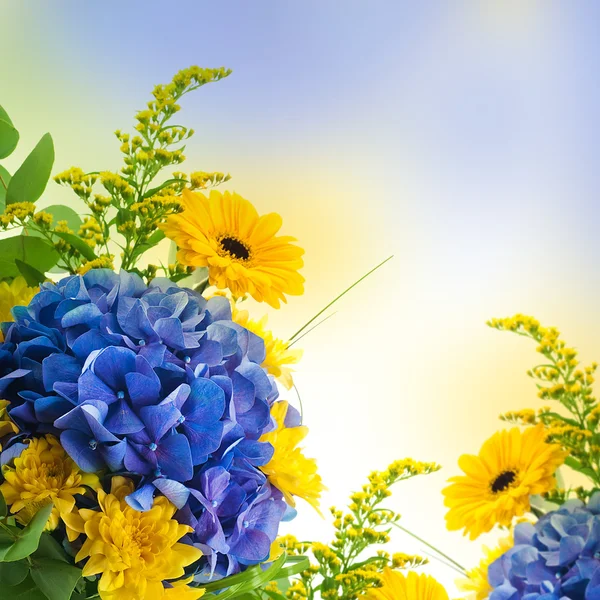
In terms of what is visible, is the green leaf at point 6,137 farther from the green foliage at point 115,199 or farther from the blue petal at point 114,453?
the blue petal at point 114,453

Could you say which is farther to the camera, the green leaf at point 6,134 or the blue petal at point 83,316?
the green leaf at point 6,134

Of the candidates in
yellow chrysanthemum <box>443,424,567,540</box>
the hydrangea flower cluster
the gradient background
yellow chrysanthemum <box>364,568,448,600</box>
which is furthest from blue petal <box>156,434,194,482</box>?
the gradient background

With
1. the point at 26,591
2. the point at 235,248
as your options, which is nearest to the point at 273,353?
the point at 235,248

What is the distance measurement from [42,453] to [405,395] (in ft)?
2.37

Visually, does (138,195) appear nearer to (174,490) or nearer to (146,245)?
(146,245)

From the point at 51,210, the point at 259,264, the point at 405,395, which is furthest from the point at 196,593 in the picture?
the point at 405,395

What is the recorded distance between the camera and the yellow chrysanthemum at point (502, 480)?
1.81ft

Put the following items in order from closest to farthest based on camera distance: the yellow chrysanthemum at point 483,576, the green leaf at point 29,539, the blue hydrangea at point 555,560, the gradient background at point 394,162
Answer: the green leaf at point 29,539, the blue hydrangea at point 555,560, the yellow chrysanthemum at point 483,576, the gradient background at point 394,162

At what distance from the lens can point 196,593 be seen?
31 centimetres

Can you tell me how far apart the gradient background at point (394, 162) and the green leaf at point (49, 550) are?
64 centimetres

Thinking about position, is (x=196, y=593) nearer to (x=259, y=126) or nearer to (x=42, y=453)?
(x=42, y=453)

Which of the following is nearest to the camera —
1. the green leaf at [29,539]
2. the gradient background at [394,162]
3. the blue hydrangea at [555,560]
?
the green leaf at [29,539]

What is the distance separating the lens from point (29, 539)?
0.27m

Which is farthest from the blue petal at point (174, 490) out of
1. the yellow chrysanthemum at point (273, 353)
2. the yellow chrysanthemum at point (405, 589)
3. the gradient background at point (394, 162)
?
the gradient background at point (394, 162)
